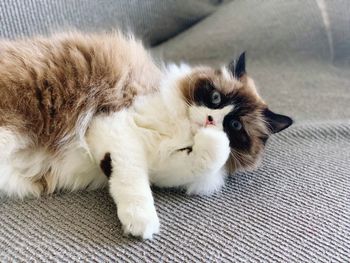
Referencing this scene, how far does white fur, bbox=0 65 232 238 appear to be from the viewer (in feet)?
3.28

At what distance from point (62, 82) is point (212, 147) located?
453mm

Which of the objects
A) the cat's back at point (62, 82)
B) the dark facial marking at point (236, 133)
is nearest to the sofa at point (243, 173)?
the dark facial marking at point (236, 133)

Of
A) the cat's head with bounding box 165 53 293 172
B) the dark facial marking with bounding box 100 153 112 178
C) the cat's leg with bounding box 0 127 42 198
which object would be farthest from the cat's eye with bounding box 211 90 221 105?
the cat's leg with bounding box 0 127 42 198

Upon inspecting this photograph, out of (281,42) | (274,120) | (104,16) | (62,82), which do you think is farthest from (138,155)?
(281,42)

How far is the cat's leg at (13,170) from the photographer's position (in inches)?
39.2

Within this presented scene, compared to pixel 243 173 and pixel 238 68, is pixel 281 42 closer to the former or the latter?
pixel 238 68

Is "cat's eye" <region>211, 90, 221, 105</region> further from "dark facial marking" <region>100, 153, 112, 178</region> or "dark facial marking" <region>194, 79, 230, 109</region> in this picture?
"dark facial marking" <region>100, 153, 112, 178</region>

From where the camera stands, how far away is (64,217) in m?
0.93

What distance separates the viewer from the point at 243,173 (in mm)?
1175

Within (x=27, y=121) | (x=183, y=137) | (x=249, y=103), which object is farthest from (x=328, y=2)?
(x=27, y=121)

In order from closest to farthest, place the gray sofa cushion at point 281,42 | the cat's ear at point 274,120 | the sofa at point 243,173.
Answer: the sofa at point 243,173 < the cat's ear at point 274,120 < the gray sofa cushion at point 281,42

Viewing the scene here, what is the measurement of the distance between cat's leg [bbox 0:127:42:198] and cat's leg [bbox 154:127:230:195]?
33 cm

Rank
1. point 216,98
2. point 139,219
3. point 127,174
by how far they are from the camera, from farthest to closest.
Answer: point 216,98 < point 127,174 < point 139,219

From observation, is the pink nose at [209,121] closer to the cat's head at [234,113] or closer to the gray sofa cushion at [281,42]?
the cat's head at [234,113]
